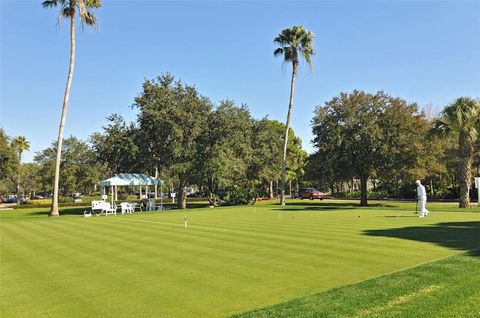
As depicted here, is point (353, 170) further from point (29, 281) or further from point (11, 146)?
point (11, 146)

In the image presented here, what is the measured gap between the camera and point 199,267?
8.85m

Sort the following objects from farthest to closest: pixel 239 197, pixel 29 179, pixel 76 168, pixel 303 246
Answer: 1. pixel 29 179
2. pixel 76 168
3. pixel 239 197
4. pixel 303 246

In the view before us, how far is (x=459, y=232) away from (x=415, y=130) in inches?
919

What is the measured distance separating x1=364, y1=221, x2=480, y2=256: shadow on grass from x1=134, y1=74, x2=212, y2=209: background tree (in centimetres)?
2578

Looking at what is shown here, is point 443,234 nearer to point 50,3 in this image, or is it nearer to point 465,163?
point 465,163

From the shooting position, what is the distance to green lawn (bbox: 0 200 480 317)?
643 cm

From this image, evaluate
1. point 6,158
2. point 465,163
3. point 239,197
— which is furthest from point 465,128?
point 6,158

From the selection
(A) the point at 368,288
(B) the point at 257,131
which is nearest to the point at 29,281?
(A) the point at 368,288

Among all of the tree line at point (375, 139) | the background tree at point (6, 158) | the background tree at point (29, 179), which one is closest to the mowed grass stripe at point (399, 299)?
the tree line at point (375, 139)

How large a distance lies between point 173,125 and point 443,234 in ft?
92.2

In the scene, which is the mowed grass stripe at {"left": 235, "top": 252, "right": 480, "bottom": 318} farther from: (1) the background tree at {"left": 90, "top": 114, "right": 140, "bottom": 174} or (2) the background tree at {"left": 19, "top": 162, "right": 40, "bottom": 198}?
(2) the background tree at {"left": 19, "top": 162, "right": 40, "bottom": 198}

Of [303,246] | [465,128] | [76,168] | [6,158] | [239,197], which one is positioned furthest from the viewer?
[76,168]

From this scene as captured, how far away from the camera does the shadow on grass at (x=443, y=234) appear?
10930 mm

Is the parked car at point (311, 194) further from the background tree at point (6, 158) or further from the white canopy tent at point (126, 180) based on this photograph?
the background tree at point (6, 158)
